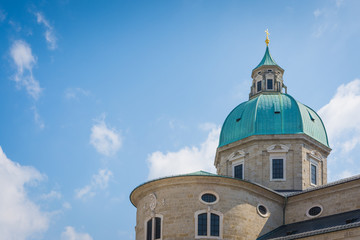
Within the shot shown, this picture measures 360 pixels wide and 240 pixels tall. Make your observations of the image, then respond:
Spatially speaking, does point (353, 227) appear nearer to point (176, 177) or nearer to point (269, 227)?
point (269, 227)

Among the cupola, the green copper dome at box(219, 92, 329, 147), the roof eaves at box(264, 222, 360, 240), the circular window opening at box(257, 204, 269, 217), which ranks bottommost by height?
the roof eaves at box(264, 222, 360, 240)

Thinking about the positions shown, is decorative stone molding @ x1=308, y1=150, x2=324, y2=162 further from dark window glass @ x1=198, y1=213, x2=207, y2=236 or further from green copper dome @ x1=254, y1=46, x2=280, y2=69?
dark window glass @ x1=198, y1=213, x2=207, y2=236

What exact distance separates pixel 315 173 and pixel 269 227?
8.89 metres

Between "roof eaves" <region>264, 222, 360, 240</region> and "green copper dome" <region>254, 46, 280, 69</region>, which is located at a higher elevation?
"green copper dome" <region>254, 46, 280, 69</region>

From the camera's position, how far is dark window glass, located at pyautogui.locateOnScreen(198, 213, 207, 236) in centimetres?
3616

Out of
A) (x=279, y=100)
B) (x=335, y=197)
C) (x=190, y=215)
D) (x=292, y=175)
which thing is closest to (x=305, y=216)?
(x=335, y=197)

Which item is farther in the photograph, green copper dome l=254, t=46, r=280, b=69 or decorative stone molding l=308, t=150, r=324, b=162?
green copper dome l=254, t=46, r=280, b=69

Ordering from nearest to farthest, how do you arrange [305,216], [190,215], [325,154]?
[190,215] < [305,216] < [325,154]

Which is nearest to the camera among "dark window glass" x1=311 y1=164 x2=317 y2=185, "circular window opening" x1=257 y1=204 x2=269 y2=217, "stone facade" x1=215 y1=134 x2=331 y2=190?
"circular window opening" x1=257 y1=204 x2=269 y2=217

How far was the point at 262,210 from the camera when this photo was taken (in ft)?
128

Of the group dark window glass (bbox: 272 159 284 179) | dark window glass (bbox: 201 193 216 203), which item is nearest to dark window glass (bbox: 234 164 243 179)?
dark window glass (bbox: 272 159 284 179)

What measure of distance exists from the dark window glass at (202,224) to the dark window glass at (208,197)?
3.28 ft

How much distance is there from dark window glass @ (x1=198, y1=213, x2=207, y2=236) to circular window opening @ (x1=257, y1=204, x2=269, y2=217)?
4075 mm

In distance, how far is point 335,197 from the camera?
1491 inches
